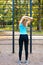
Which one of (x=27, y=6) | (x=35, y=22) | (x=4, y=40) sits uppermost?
(x=27, y=6)

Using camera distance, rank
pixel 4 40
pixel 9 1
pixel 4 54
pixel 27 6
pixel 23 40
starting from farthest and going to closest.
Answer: pixel 4 40
pixel 9 1
pixel 27 6
pixel 4 54
pixel 23 40

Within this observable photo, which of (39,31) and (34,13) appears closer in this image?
(34,13)

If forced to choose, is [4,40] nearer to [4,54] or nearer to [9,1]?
[9,1]

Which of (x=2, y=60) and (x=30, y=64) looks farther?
(x=2, y=60)

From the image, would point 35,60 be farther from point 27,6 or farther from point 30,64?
point 27,6

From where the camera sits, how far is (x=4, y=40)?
13336 millimetres

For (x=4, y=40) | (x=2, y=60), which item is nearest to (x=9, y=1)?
(x=4, y=40)

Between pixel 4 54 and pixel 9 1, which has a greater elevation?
pixel 9 1

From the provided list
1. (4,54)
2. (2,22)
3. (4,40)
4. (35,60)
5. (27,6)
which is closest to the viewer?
(35,60)

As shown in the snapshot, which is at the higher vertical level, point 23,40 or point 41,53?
point 23,40

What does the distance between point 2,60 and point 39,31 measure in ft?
13.8

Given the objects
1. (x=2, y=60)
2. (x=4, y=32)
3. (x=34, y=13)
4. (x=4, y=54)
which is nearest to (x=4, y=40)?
(x=4, y=32)

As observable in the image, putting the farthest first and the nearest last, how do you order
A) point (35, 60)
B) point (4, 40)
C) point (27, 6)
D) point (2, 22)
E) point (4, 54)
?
point (4, 40), point (2, 22), point (27, 6), point (4, 54), point (35, 60)

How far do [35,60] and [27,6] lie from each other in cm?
319
